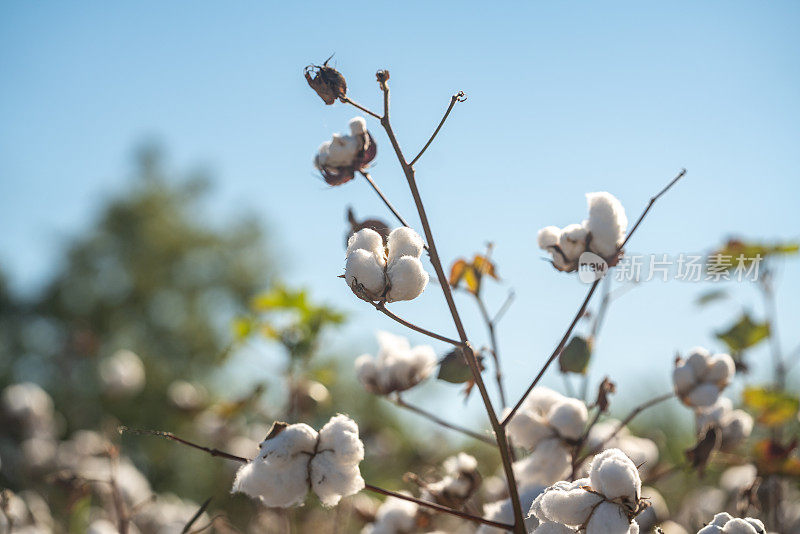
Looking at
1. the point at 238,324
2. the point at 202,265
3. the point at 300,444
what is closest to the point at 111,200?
the point at 202,265

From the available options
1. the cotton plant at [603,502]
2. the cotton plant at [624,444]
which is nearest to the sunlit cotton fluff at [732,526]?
the cotton plant at [603,502]

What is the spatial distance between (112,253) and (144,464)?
20.7ft

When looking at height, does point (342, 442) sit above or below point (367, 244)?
below

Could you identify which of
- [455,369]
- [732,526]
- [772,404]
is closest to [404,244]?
[455,369]

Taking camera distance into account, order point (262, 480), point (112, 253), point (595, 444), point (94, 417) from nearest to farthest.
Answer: point (262, 480) → point (595, 444) → point (94, 417) → point (112, 253)

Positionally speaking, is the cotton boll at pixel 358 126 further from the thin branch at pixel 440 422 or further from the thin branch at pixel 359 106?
the thin branch at pixel 440 422

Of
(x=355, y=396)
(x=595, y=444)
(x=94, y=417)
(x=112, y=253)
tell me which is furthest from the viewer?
(x=112, y=253)

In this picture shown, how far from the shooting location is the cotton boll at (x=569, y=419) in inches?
28.1

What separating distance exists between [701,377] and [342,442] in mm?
515

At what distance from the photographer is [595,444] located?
2.87ft

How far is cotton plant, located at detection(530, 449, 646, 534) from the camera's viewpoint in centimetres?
48

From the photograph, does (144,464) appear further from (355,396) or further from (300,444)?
(300,444)

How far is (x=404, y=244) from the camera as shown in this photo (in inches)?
21.9

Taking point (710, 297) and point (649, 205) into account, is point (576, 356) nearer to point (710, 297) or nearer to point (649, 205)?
point (649, 205)
